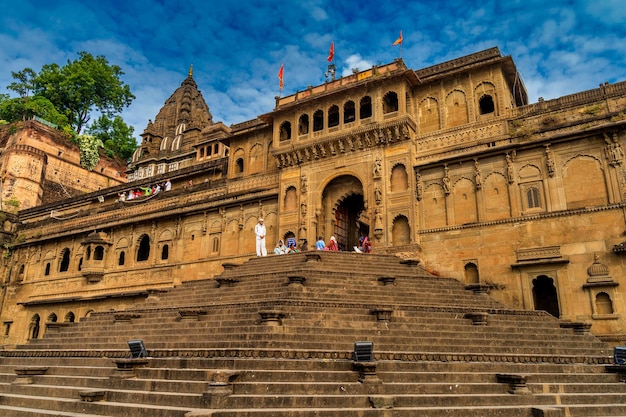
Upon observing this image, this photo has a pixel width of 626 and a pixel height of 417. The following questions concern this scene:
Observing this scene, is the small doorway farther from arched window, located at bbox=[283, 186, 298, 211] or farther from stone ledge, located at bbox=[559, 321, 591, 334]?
stone ledge, located at bbox=[559, 321, 591, 334]

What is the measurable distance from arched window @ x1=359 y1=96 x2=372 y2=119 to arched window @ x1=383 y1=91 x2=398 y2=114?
739 mm

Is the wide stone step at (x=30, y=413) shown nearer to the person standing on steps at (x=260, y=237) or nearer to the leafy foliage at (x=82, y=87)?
the person standing on steps at (x=260, y=237)

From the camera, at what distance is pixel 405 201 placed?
65.8 feet

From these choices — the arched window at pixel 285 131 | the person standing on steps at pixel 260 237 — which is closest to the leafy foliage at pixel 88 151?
the arched window at pixel 285 131

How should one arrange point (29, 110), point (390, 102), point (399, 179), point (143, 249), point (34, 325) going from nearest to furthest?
1. point (399, 179)
2. point (390, 102)
3. point (143, 249)
4. point (34, 325)
5. point (29, 110)

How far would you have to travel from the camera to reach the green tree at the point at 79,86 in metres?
46.3

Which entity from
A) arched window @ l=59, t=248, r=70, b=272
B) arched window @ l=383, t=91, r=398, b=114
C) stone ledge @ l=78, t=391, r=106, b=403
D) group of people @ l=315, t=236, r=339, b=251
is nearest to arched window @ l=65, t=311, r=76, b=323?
arched window @ l=59, t=248, r=70, b=272

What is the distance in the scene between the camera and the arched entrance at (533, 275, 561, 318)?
17062 mm

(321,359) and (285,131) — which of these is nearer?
(321,359)

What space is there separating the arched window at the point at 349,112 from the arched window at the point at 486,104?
18.5 feet

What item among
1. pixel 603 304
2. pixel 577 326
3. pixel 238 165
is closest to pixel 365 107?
pixel 238 165

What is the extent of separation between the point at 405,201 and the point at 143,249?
55.9 feet

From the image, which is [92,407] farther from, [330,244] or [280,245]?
[330,244]

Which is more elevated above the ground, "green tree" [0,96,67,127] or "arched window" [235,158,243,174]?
"green tree" [0,96,67,127]
